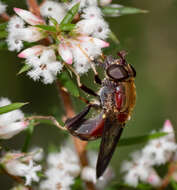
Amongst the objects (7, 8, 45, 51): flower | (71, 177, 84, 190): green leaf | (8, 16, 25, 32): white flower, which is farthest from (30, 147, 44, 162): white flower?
(8, 16, 25, 32): white flower

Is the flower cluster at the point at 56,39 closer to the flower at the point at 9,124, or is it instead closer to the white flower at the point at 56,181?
the flower at the point at 9,124

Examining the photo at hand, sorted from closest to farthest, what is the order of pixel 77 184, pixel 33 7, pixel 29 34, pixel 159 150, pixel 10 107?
pixel 10 107
pixel 29 34
pixel 33 7
pixel 77 184
pixel 159 150

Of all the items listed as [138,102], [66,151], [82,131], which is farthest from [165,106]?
[82,131]

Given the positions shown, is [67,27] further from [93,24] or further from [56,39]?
[93,24]

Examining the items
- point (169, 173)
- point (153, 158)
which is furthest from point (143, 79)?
point (169, 173)

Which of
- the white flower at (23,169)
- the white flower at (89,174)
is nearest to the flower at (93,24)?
the white flower at (23,169)
